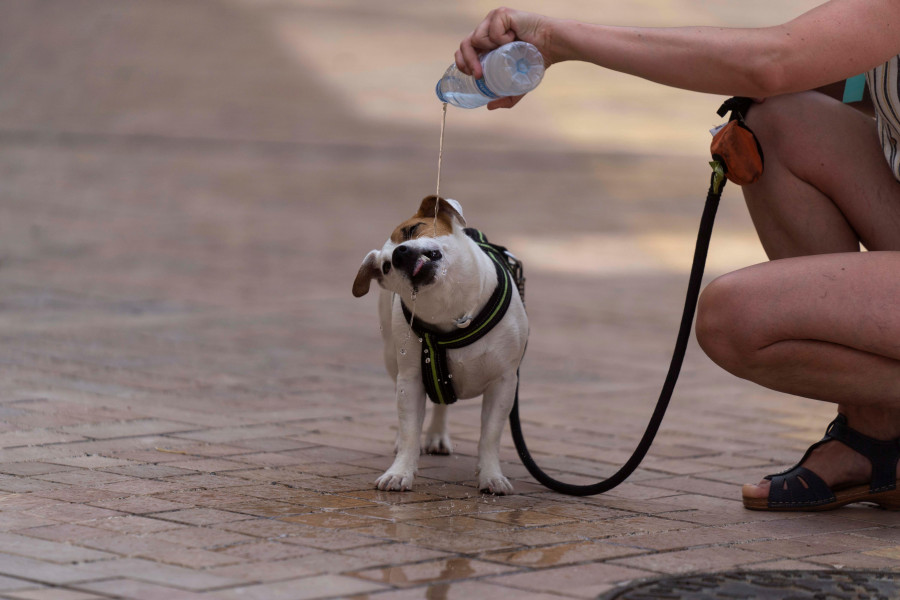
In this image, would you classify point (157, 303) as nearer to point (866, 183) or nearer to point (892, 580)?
point (866, 183)

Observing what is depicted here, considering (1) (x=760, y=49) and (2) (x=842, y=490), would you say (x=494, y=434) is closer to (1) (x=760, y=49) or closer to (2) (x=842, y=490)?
(2) (x=842, y=490)

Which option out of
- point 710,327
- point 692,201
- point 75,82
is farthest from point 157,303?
point 75,82

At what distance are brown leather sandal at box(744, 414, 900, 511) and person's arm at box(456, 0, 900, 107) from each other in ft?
3.60

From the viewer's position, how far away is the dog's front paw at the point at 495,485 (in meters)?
3.49

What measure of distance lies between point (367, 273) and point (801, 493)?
54.7 inches

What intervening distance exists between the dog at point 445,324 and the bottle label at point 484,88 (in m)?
0.34

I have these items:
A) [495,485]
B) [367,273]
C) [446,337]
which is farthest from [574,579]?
[367,273]

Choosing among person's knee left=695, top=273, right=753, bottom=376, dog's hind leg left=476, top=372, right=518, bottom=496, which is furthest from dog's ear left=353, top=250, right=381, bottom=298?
person's knee left=695, top=273, right=753, bottom=376

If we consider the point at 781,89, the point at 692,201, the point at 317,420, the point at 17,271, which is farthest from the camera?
the point at 692,201

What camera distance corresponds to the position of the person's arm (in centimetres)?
287

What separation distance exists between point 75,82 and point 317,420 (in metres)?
15.3

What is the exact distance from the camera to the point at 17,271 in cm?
796

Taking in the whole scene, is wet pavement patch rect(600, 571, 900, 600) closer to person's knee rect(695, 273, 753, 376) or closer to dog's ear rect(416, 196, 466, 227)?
person's knee rect(695, 273, 753, 376)

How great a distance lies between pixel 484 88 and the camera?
315cm
